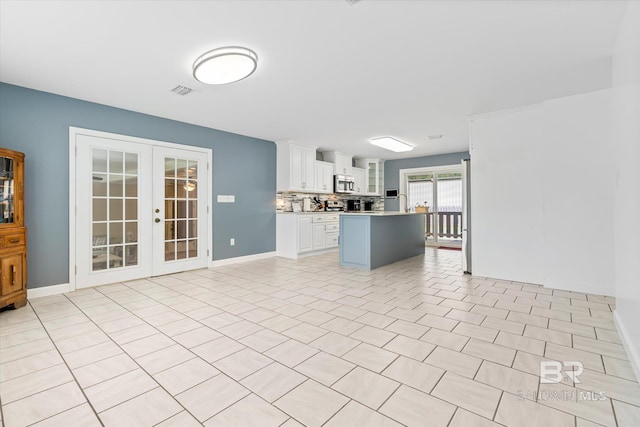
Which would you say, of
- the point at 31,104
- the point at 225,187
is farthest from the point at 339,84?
the point at 31,104

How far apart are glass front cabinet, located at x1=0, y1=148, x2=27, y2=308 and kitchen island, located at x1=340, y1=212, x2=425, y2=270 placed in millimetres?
4249

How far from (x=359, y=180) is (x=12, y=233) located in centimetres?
712

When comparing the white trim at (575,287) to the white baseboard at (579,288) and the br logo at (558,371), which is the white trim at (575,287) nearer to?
the white baseboard at (579,288)

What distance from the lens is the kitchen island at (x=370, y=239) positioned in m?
5.08

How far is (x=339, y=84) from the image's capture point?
349 cm

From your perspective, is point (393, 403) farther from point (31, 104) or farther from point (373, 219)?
point (31, 104)

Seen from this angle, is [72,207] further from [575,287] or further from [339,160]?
[575,287]

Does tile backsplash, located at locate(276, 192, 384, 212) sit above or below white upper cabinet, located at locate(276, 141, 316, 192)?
below

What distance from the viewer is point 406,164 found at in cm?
862

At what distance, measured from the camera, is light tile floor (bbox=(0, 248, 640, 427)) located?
5.21 feet

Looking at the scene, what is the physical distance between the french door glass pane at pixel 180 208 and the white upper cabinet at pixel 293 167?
1.90 m

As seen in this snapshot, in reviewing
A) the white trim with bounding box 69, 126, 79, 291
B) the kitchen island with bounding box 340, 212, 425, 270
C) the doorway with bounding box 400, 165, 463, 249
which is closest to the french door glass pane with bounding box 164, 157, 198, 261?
the white trim with bounding box 69, 126, 79, 291

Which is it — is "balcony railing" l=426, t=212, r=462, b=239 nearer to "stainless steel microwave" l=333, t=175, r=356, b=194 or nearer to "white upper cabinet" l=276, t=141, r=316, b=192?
"stainless steel microwave" l=333, t=175, r=356, b=194

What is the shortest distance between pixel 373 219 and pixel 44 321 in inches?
170
